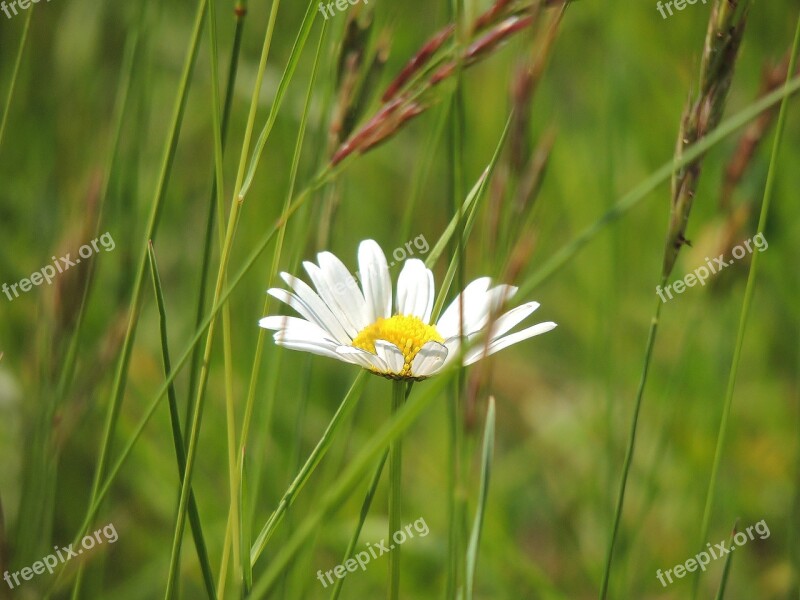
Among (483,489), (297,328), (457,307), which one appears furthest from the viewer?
(457,307)

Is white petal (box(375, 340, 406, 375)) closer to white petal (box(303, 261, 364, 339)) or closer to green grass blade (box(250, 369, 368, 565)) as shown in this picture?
green grass blade (box(250, 369, 368, 565))

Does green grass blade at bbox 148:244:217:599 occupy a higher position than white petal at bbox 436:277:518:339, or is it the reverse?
white petal at bbox 436:277:518:339

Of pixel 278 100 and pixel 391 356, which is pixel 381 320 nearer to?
pixel 391 356

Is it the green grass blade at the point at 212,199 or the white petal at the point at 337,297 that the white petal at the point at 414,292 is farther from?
the green grass blade at the point at 212,199

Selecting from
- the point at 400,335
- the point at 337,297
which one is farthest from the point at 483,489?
the point at 337,297

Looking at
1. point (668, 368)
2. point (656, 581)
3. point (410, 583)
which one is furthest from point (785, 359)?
point (410, 583)

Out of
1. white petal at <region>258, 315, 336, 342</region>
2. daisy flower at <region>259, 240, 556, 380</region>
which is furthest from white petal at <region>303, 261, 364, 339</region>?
white petal at <region>258, 315, 336, 342</region>
